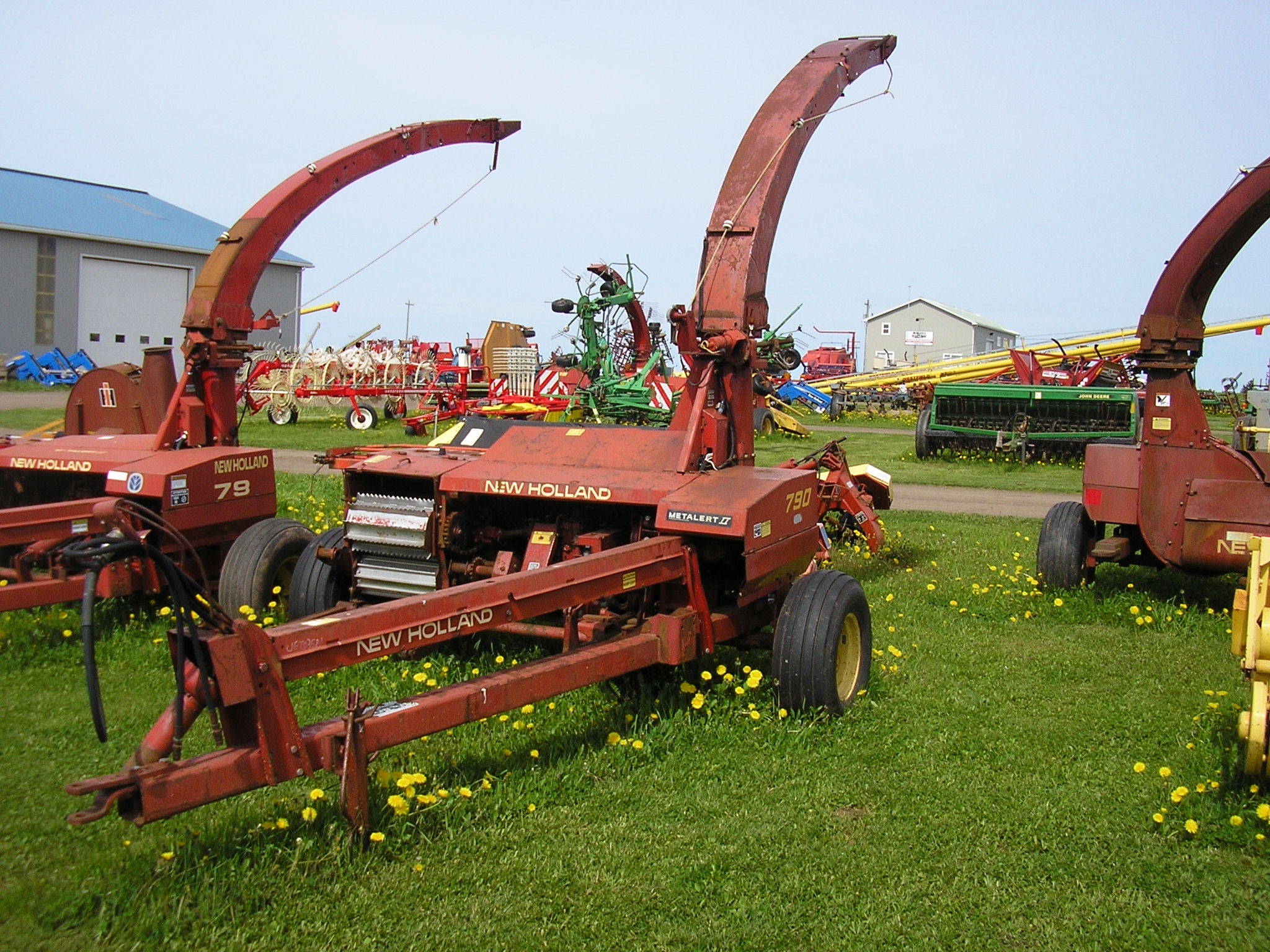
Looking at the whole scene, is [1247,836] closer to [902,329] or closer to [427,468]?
[427,468]

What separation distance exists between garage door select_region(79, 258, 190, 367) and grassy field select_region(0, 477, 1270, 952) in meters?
36.1

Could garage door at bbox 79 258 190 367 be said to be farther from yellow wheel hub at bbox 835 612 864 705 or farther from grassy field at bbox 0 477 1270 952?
yellow wheel hub at bbox 835 612 864 705

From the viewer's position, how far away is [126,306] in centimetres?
3991

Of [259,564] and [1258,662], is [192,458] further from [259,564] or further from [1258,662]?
[1258,662]

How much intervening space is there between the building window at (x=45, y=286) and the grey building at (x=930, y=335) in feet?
138

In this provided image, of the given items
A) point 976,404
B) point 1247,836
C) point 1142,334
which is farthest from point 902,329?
point 1247,836

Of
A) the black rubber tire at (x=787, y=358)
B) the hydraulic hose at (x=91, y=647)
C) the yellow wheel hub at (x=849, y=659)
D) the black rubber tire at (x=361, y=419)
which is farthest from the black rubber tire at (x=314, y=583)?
the black rubber tire at (x=361, y=419)

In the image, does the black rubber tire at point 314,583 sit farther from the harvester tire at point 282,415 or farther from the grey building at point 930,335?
the grey building at point 930,335

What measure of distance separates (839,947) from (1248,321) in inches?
656

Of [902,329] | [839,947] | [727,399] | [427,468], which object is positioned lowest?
[839,947]

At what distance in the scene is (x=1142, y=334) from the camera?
805cm

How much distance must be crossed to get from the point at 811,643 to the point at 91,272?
1567 inches

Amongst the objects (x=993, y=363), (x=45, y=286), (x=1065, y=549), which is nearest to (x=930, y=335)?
(x=993, y=363)

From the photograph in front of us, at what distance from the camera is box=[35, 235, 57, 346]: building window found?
38.0 meters
